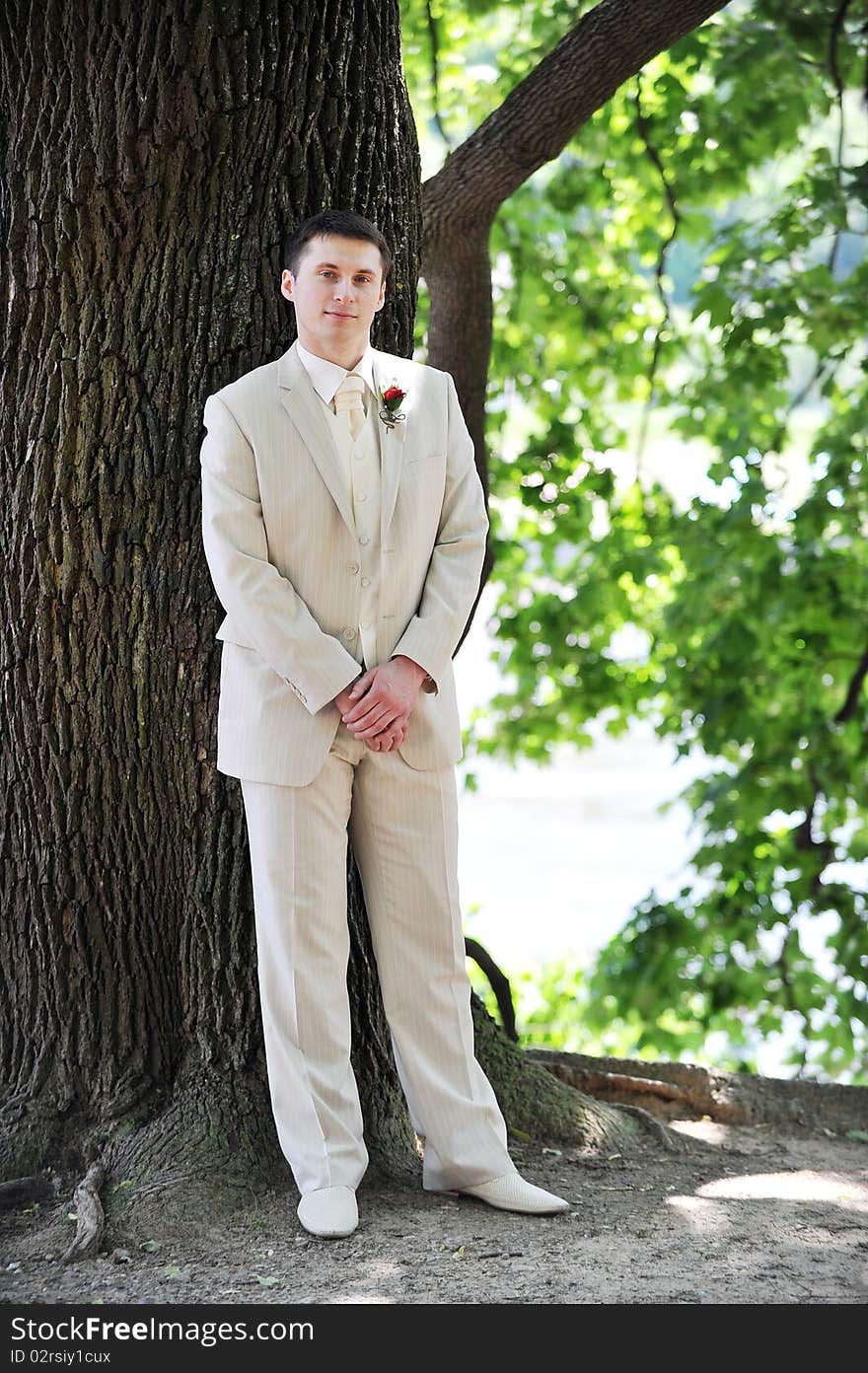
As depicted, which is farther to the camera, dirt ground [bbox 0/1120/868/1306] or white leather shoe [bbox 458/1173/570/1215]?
white leather shoe [bbox 458/1173/570/1215]

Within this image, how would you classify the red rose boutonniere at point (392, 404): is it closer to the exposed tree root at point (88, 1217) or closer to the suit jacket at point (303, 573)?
the suit jacket at point (303, 573)

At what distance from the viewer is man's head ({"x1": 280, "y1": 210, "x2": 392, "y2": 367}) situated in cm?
270

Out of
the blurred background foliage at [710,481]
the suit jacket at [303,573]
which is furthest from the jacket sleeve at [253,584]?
the blurred background foliage at [710,481]

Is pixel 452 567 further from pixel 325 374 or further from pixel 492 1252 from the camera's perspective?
pixel 492 1252

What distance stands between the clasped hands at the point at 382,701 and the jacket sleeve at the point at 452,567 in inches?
1.6

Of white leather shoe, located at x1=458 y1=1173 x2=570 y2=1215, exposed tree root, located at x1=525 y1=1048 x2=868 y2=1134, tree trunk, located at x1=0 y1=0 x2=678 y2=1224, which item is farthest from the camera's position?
exposed tree root, located at x1=525 y1=1048 x2=868 y2=1134

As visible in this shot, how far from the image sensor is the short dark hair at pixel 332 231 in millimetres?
2699

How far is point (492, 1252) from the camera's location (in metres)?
2.61

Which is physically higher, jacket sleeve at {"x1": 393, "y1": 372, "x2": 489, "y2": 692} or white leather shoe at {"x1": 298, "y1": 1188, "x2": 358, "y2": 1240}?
jacket sleeve at {"x1": 393, "y1": 372, "x2": 489, "y2": 692}

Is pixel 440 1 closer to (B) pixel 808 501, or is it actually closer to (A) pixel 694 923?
(B) pixel 808 501

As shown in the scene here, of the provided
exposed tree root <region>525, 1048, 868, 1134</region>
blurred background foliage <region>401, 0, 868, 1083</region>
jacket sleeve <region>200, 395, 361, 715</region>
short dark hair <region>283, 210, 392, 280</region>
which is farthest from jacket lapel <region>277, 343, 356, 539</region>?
blurred background foliage <region>401, 0, 868, 1083</region>

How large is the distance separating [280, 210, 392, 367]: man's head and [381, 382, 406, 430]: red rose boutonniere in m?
0.10

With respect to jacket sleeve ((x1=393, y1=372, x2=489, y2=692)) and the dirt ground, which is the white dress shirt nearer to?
jacket sleeve ((x1=393, y1=372, x2=489, y2=692))
